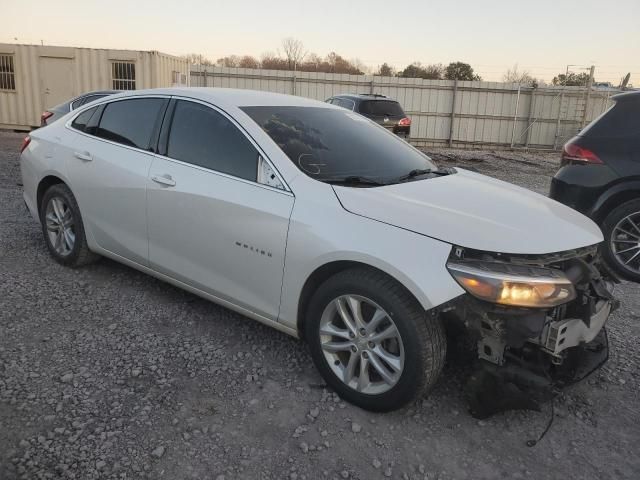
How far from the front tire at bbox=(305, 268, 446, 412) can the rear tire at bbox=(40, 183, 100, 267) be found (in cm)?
244

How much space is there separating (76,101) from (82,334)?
795cm

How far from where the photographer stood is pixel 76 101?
10.2 m

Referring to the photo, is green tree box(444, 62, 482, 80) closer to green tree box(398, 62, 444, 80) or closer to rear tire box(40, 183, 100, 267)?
green tree box(398, 62, 444, 80)

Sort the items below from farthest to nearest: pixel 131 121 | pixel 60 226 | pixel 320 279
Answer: pixel 60 226, pixel 131 121, pixel 320 279

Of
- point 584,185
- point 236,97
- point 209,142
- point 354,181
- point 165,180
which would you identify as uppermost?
point 236,97

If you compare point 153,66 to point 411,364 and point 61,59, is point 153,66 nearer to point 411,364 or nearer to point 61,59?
point 61,59

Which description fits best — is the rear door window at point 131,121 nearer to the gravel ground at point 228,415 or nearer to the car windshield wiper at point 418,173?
the gravel ground at point 228,415

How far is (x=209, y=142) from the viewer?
11.5 ft

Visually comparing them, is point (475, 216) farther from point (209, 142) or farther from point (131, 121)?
point (131, 121)

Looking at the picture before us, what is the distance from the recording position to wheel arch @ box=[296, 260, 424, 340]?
2.68 metres

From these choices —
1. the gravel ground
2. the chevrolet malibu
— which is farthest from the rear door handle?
the gravel ground

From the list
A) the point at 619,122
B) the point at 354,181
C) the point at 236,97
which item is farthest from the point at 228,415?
the point at 619,122

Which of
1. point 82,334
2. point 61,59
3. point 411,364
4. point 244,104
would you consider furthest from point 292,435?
point 61,59

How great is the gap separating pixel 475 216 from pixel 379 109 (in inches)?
451
